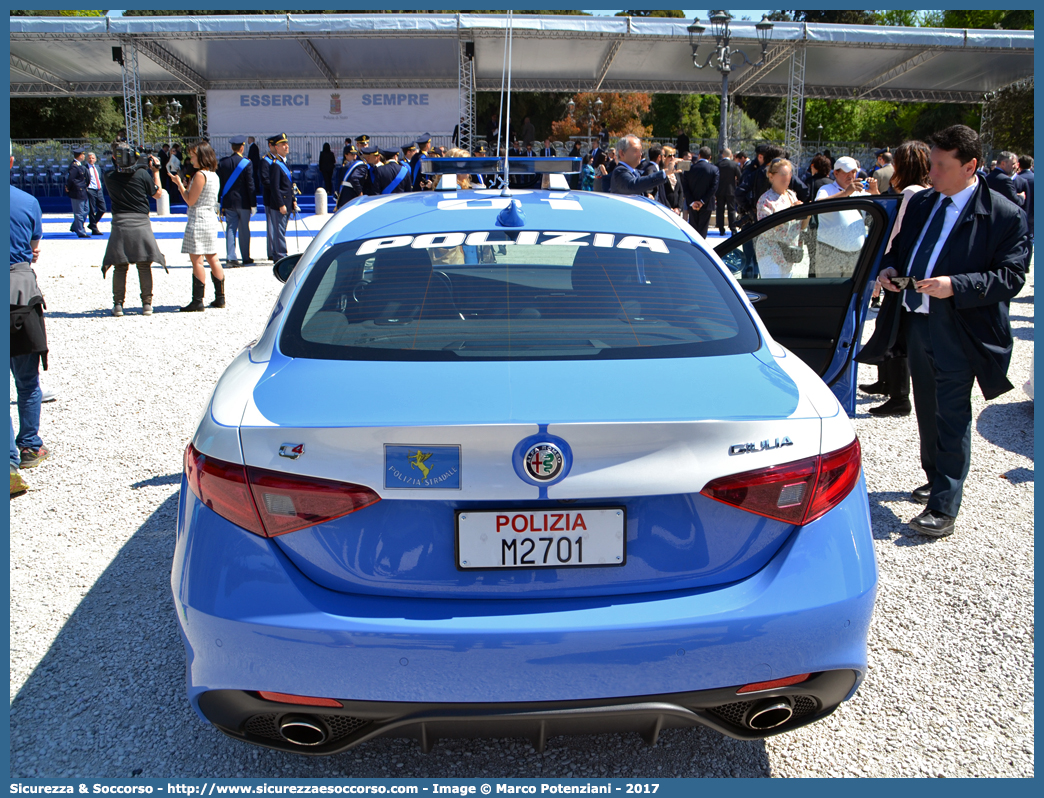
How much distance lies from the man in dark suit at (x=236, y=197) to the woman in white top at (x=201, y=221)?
3.18m

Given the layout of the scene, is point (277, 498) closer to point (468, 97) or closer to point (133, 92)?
point (468, 97)

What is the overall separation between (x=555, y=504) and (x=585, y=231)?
1.26 meters

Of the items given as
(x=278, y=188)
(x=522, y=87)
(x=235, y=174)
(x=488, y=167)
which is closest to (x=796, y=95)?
(x=522, y=87)

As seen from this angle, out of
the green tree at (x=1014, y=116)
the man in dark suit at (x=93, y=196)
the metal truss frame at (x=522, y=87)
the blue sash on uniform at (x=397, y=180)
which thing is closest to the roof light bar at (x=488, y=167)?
the blue sash on uniform at (x=397, y=180)

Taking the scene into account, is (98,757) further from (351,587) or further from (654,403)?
(654,403)

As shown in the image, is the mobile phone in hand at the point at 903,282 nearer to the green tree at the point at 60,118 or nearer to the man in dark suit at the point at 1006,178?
the man in dark suit at the point at 1006,178

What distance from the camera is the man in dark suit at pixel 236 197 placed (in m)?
12.9

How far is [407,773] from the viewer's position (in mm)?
2330

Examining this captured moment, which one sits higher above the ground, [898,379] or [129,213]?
[129,213]

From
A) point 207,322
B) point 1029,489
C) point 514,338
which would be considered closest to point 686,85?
point 207,322

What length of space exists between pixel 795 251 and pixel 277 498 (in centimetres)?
373

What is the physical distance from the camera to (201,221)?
9734mm

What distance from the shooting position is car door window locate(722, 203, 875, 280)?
4.63 m

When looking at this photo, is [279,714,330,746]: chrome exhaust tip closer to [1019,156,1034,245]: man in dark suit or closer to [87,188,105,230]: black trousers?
[1019,156,1034,245]: man in dark suit
